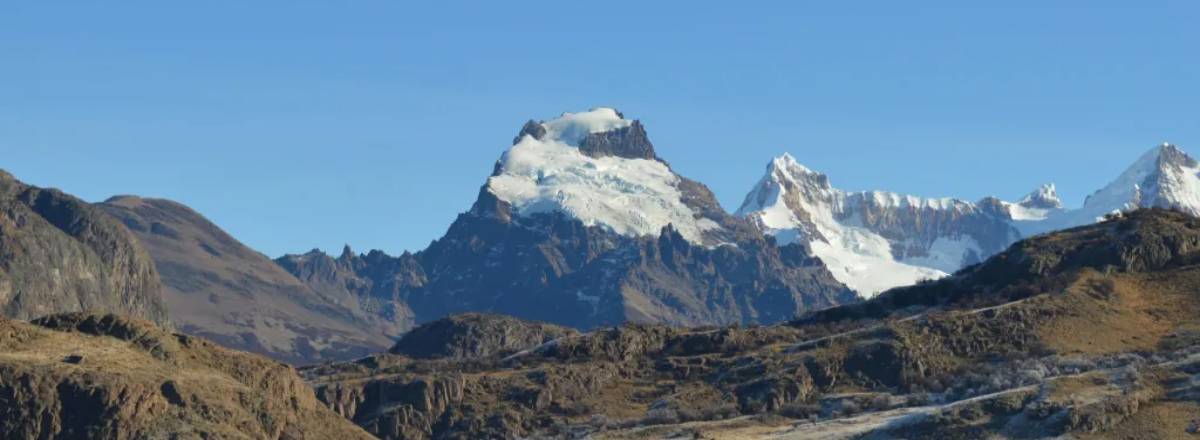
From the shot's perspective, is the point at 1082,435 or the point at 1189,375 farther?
the point at 1189,375

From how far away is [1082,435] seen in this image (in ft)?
584

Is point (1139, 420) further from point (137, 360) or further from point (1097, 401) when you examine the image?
point (137, 360)

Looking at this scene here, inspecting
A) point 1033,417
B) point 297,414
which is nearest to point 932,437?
point 1033,417

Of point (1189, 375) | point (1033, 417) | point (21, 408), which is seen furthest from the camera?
point (1189, 375)

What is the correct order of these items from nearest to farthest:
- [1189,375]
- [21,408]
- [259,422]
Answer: [21,408] < [259,422] < [1189,375]

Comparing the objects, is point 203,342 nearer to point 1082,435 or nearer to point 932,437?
point 932,437

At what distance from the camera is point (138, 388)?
535 ft

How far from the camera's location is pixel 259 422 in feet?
563

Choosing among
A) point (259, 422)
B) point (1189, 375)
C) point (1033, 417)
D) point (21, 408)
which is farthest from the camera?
point (1189, 375)

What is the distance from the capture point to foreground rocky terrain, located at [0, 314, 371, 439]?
160 metres

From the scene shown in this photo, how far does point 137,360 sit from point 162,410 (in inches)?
387

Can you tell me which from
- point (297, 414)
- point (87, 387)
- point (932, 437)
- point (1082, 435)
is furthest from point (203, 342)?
point (1082, 435)

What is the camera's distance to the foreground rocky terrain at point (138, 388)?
160m

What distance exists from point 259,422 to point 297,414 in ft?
23.5
